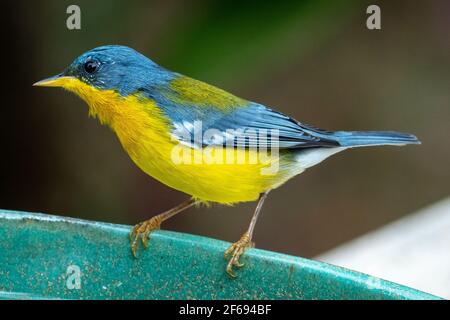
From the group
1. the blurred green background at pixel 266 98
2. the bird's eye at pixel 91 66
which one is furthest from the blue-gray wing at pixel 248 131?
the blurred green background at pixel 266 98

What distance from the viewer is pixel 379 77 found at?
8.47 m

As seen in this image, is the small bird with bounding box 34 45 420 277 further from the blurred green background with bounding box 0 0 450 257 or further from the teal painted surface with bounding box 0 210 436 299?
the blurred green background with bounding box 0 0 450 257

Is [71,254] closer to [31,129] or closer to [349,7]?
[349,7]

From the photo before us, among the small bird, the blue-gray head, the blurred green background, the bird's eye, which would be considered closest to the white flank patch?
the small bird

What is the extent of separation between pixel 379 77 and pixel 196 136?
4.85 m

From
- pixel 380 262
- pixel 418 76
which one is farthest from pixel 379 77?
pixel 380 262

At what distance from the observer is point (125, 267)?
10.9 feet

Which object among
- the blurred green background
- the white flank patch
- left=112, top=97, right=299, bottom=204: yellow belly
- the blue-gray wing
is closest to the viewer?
left=112, top=97, right=299, bottom=204: yellow belly

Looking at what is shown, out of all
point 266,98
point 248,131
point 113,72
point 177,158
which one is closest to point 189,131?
point 177,158

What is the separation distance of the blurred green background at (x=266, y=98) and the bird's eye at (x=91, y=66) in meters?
1.78

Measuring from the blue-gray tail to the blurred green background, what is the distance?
1.39 m

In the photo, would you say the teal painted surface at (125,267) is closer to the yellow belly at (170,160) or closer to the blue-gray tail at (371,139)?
the yellow belly at (170,160)

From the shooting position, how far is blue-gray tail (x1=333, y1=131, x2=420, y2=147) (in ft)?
14.9

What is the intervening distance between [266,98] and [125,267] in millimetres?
5195
